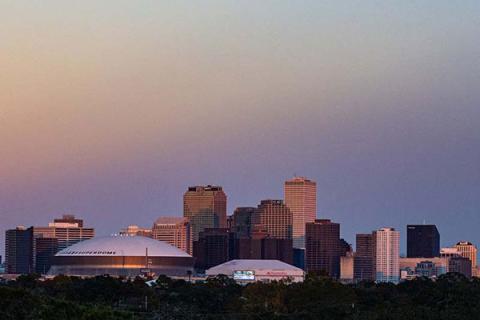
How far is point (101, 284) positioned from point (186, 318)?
47092 mm

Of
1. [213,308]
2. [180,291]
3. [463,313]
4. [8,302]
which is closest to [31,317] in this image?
[8,302]

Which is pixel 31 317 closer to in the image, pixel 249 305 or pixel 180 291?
pixel 249 305

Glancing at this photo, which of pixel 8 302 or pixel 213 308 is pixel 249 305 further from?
pixel 8 302

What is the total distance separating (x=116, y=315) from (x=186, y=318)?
80346 mm

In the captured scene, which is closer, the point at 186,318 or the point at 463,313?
the point at 463,313

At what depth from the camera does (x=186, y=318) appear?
13400cm

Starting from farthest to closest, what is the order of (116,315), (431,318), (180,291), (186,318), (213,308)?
(180,291)
(213,308)
(186,318)
(431,318)
(116,315)

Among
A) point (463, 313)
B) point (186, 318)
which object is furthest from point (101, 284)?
point (463, 313)

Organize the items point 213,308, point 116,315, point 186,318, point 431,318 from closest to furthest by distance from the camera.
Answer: point 116,315 → point 431,318 → point 186,318 → point 213,308

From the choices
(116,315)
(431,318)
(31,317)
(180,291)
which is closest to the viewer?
(31,317)

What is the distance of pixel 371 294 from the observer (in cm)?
17575

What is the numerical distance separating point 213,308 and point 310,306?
20.5 m

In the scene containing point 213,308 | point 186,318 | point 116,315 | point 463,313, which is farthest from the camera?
point 213,308

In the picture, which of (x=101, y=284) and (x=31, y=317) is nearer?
(x=31, y=317)
